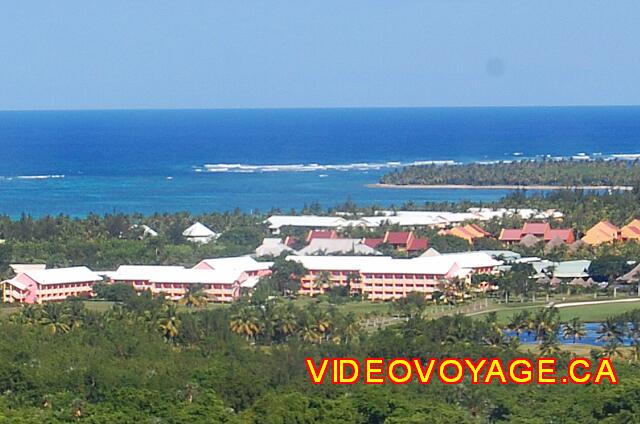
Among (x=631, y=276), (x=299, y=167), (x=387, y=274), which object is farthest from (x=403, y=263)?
(x=299, y=167)

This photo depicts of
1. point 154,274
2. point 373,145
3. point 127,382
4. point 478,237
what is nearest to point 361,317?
point 154,274

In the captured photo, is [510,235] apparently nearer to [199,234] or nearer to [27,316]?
[199,234]

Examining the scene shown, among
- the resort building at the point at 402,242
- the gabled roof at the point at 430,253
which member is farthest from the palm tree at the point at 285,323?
the resort building at the point at 402,242

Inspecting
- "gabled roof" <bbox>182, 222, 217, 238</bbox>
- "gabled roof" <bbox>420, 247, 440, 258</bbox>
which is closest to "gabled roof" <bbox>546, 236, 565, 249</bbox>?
"gabled roof" <bbox>420, 247, 440, 258</bbox>

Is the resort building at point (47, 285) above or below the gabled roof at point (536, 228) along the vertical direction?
below

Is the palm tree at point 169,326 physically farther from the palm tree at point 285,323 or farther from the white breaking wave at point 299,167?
the white breaking wave at point 299,167
